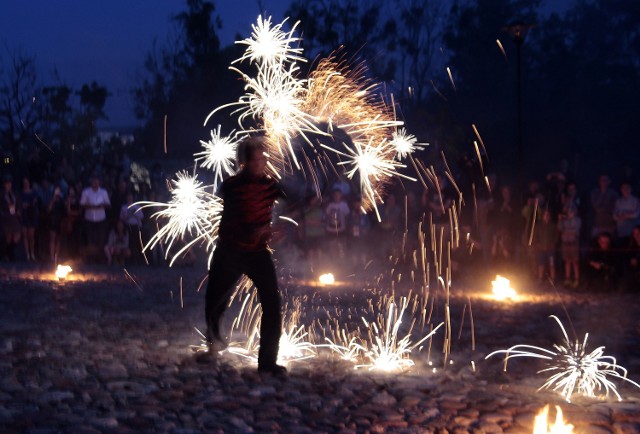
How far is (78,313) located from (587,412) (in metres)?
6.99

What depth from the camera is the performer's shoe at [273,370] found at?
7117mm

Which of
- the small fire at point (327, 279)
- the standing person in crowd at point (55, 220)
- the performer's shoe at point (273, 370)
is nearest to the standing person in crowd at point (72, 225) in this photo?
the standing person in crowd at point (55, 220)

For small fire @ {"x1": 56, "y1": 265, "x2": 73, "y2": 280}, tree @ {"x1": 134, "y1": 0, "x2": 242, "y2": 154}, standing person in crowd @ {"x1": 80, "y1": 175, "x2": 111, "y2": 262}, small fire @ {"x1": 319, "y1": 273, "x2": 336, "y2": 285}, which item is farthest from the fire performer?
tree @ {"x1": 134, "y1": 0, "x2": 242, "y2": 154}

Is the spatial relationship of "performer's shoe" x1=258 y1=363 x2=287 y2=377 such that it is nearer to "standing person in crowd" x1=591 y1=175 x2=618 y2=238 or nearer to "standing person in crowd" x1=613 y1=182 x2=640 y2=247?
"standing person in crowd" x1=613 y1=182 x2=640 y2=247

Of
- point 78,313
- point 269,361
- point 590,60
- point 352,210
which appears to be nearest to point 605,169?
point 590,60

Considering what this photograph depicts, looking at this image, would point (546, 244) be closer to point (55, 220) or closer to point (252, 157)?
point (252, 157)

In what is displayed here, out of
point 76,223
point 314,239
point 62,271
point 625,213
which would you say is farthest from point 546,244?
point 76,223

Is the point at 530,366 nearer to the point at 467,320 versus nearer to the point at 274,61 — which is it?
the point at 467,320

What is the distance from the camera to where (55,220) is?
19.6 meters

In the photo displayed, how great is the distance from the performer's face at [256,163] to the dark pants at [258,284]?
0.69 m

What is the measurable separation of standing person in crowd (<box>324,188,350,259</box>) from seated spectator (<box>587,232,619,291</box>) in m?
5.03

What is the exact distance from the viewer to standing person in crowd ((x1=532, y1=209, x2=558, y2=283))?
1561cm

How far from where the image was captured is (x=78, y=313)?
10938mm

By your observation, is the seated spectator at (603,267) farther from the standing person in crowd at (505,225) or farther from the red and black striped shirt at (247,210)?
the red and black striped shirt at (247,210)
